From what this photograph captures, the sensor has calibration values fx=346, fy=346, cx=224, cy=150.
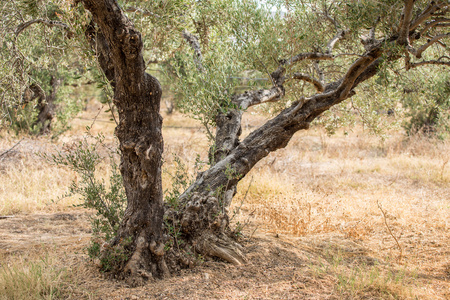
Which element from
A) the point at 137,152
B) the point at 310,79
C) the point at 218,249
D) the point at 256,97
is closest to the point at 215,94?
the point at 256,97

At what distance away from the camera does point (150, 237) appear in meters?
3.31

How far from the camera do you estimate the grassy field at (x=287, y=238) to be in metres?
3.12

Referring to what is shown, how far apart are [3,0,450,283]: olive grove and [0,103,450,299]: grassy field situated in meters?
0.33

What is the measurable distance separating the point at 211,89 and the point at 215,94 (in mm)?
90

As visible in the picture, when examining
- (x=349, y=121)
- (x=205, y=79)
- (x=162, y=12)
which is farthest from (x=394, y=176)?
(x=162, y=12)

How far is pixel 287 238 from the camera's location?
4.77 meters

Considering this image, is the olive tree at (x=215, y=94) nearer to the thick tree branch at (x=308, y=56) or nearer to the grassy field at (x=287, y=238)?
the thick tree branch at (x=308, y=56)

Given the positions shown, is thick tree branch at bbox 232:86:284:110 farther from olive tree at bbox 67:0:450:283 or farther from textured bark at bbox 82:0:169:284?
textured bark at bbox 82:0:169:284

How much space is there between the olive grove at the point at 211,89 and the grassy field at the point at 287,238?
33cm

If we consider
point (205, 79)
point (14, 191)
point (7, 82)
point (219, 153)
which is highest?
point (205, 79)

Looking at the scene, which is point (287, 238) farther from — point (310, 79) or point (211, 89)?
point (310, 79)

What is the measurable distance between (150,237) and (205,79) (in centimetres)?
191

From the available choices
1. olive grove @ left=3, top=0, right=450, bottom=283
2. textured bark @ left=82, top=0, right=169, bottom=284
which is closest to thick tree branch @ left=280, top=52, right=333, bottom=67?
olive grove @ left=3, top=0, right=450, bottom=283

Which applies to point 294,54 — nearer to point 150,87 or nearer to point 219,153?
point 219,153
